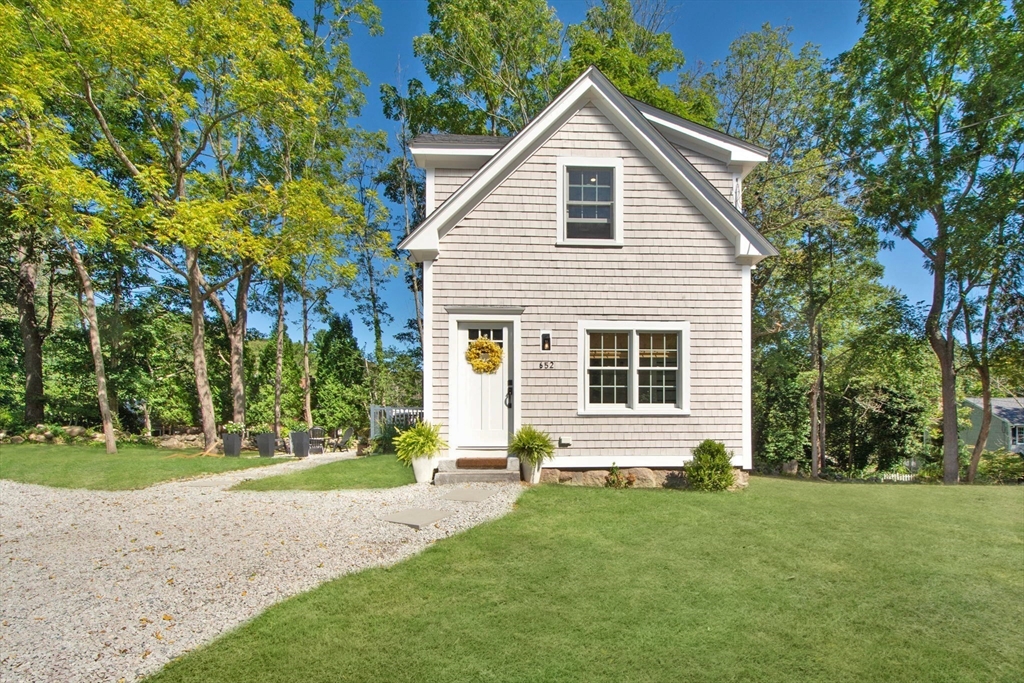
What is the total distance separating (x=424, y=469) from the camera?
8.58 m

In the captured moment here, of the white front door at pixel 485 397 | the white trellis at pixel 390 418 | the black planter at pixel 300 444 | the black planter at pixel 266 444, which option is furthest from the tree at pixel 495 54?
the black planter at pixel 266 444

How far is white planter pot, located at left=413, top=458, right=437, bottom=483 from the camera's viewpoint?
853 cm

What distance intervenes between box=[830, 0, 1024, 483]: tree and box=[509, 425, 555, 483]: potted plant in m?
13.3

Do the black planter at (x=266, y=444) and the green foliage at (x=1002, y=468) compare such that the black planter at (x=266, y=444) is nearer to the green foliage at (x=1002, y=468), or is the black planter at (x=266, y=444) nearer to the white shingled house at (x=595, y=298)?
the white shingled house at (x=595, y=298)

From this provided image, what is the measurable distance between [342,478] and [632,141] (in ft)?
26.8

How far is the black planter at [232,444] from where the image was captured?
43.6ft

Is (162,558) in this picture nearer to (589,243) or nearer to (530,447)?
(530,447)

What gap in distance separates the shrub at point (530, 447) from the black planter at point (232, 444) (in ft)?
28.3

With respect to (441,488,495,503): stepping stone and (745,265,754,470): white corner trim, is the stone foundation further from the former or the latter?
(441,488,495,503): stepping stone

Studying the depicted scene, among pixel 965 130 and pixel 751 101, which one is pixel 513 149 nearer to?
pixel 751 101

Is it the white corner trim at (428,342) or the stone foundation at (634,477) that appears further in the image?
the stone foundation at (634,477)

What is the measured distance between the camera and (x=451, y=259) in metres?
8.92

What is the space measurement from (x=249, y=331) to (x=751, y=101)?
21200 millimetres

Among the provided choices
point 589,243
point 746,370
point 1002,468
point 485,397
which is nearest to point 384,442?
point 485,397
